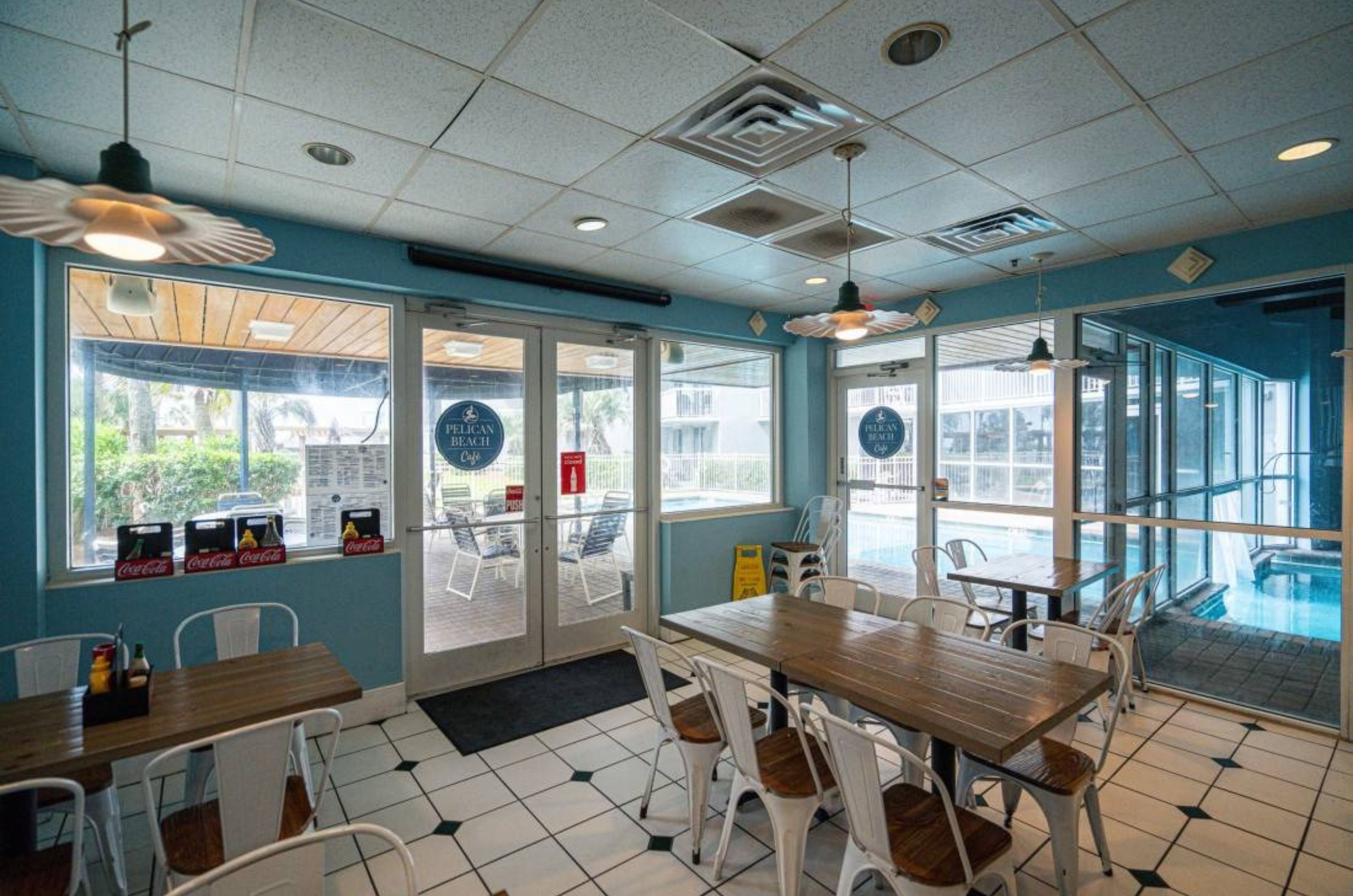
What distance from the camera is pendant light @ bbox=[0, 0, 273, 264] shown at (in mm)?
1399

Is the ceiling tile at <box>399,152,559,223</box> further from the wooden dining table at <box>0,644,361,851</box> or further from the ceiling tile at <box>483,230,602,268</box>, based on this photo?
the wooden dining table at <box>0,644,361,851</box>

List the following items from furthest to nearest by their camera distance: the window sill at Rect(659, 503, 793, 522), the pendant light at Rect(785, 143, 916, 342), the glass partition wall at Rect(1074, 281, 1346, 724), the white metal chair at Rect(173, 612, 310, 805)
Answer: the window sill at Rect(659, 503, 793, 522) < the glass partition wall at Rect(1074, 281, 1346, 724) < the white metal chair at Rect(173, 612, 310, 805) < the pendant light at Rect(785, 143, 916, 342)

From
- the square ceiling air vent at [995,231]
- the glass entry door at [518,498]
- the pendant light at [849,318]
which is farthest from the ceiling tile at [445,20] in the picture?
the square ceiling air vent at [995,231]

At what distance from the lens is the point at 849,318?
2.72 m

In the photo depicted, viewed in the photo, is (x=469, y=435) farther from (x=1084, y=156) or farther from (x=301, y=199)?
(x=1084, y=156)

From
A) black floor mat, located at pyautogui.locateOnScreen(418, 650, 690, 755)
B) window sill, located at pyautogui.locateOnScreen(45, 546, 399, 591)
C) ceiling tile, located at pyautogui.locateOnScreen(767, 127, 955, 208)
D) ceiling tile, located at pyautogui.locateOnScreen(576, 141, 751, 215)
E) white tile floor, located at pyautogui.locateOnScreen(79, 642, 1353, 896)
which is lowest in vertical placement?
white tile floor, located at pyautogui.locateOnScreen(79, 642, 1353, 896)

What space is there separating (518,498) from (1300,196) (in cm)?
480

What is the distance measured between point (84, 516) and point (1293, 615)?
263 inches

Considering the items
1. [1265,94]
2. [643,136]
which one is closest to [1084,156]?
[1265,94]

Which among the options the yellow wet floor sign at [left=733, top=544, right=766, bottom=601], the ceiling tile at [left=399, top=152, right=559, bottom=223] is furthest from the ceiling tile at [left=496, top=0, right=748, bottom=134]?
the yellow wet floor sign at [left=733, top=544, right=766, bottom=601]

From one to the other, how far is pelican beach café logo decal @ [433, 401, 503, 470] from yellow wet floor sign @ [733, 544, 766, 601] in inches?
91.3

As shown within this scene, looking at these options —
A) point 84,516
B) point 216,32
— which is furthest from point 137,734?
point 216,32

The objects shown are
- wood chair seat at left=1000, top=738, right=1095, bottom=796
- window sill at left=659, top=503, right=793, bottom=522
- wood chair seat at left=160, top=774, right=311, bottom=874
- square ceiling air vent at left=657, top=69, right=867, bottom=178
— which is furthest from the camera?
window sill at left=659, top=503, right=793, bottom=522

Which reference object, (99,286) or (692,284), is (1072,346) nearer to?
(692,284)
